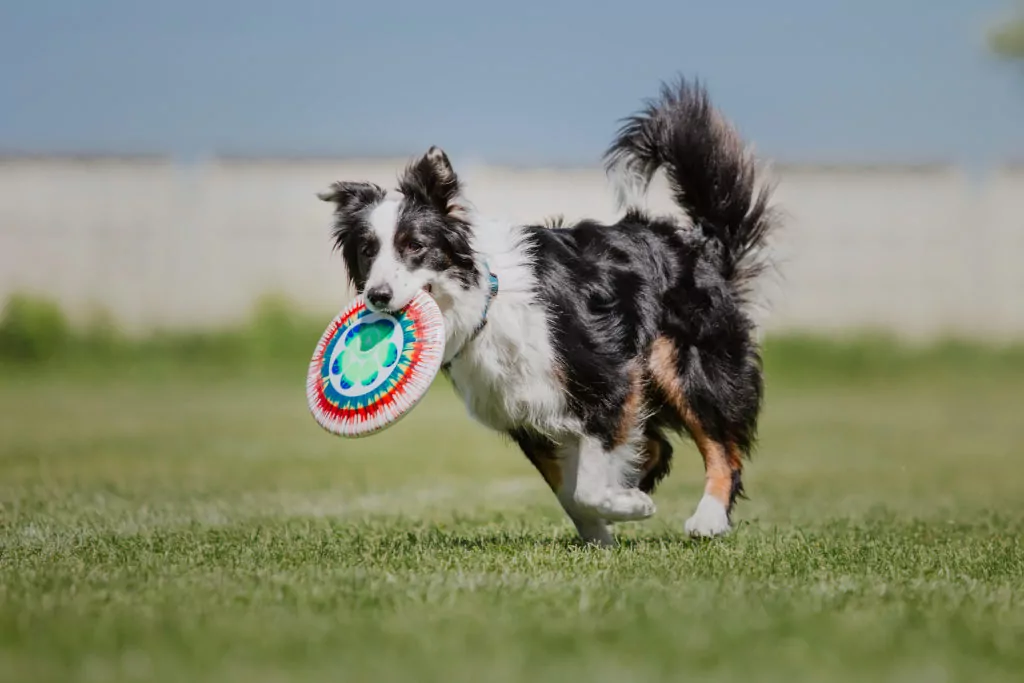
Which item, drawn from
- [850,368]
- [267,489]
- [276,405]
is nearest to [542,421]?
[267,489]

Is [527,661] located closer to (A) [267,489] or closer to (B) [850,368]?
(A) [267,489]

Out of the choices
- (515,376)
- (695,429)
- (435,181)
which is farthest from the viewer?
(695,429)

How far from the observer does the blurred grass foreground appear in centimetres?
394

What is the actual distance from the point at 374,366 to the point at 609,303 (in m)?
1.21

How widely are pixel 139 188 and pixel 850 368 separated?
41.4ft

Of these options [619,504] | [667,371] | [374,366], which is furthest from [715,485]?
[374,366]

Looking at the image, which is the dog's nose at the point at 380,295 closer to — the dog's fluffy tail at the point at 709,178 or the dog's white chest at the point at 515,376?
the dog's white chest at the point at 515,376

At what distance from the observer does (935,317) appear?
23797 mm

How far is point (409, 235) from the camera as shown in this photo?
6273mm

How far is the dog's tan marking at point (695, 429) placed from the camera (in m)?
7.10

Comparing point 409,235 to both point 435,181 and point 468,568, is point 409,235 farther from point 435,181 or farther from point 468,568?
point 468,568

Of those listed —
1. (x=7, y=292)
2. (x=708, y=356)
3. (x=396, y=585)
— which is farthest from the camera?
(x=7, y=292)

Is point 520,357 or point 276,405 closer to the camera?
point 520,357

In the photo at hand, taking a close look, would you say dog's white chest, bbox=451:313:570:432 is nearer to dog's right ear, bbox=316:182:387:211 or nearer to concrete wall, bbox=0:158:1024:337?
dog's right ear, bbox=316:182:387:211
